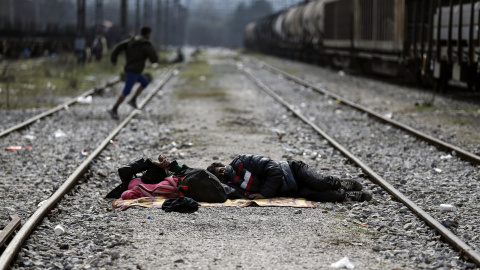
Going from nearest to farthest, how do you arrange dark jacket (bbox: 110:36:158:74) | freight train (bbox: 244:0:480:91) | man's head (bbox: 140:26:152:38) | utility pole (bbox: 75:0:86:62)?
1. man's head (bbox: 140:26:152:38)
2. dark jacket (bbox: 110:36:158:74)
3. freight train (bbox: 244:0:480:91)
4. utility pole (bbox: 75:0:86:62)

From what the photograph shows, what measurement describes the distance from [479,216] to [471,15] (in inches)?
380

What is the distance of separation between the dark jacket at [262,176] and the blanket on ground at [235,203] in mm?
88

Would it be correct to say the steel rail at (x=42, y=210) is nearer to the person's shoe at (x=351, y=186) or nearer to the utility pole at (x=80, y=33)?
the person's shoe at (x=351, y=186)

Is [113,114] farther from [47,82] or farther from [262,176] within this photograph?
[47,82]

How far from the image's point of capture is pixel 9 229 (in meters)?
4.94

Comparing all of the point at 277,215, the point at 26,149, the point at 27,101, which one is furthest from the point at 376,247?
the point at 27,101

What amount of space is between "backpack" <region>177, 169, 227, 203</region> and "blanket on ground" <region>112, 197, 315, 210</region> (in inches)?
2.4

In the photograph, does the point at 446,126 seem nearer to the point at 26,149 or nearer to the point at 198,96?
the point at 26,149

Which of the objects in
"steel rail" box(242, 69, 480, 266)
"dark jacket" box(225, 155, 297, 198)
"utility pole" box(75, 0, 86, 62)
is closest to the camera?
"steel rail" box(242, 69, 480, 266)

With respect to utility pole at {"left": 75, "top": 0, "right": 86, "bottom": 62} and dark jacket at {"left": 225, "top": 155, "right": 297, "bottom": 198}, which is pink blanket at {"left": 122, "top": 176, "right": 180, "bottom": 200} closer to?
dark jacket at {"left": 225, "top": 155, "right": 297, "bottom": 198}

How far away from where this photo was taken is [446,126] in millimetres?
11938

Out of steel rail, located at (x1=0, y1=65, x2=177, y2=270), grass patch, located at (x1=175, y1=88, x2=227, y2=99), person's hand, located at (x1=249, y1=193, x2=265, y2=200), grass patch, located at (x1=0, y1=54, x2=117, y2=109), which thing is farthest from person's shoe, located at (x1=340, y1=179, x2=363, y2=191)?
grass patch, located at (x1=175, y1=88, x2=227, y2=99)

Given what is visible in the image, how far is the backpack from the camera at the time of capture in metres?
6.06

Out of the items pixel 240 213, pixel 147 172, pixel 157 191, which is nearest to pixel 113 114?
pixel 147 172
